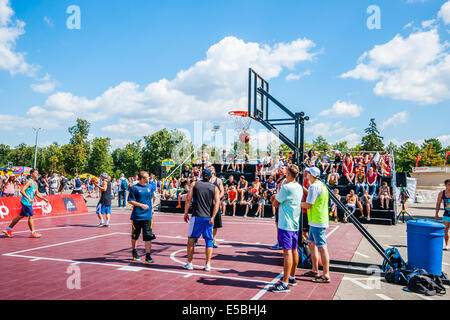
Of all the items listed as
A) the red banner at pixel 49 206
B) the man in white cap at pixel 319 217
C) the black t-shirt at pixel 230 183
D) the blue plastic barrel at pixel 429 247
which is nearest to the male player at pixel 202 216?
the man in white cap at pixel 319 217

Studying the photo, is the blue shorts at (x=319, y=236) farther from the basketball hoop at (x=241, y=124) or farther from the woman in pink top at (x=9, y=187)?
the woman in pink top at (x=9, y=187)

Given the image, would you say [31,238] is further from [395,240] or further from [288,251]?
[395,240]

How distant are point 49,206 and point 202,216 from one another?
12788 millimetres

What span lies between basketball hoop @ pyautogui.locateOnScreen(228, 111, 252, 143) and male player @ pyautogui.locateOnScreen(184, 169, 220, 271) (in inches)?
560

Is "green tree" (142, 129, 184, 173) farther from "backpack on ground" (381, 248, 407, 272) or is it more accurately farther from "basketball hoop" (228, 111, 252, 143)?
"backpack on ground" (381, 248, 407, 272)

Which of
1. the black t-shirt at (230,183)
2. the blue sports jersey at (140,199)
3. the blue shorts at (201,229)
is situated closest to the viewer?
the blue shorts at (201,229)

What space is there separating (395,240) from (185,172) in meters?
13.7

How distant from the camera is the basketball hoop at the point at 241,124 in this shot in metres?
21.2

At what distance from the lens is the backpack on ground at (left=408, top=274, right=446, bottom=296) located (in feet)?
16.9

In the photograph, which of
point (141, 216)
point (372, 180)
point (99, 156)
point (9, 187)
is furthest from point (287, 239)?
point (99, 156)

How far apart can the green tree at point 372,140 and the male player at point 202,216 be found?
7417cm

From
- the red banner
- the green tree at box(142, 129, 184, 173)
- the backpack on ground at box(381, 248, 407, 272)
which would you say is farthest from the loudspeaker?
the green tree at box(142, 129, 184, 173)

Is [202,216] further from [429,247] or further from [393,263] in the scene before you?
[429,247]
